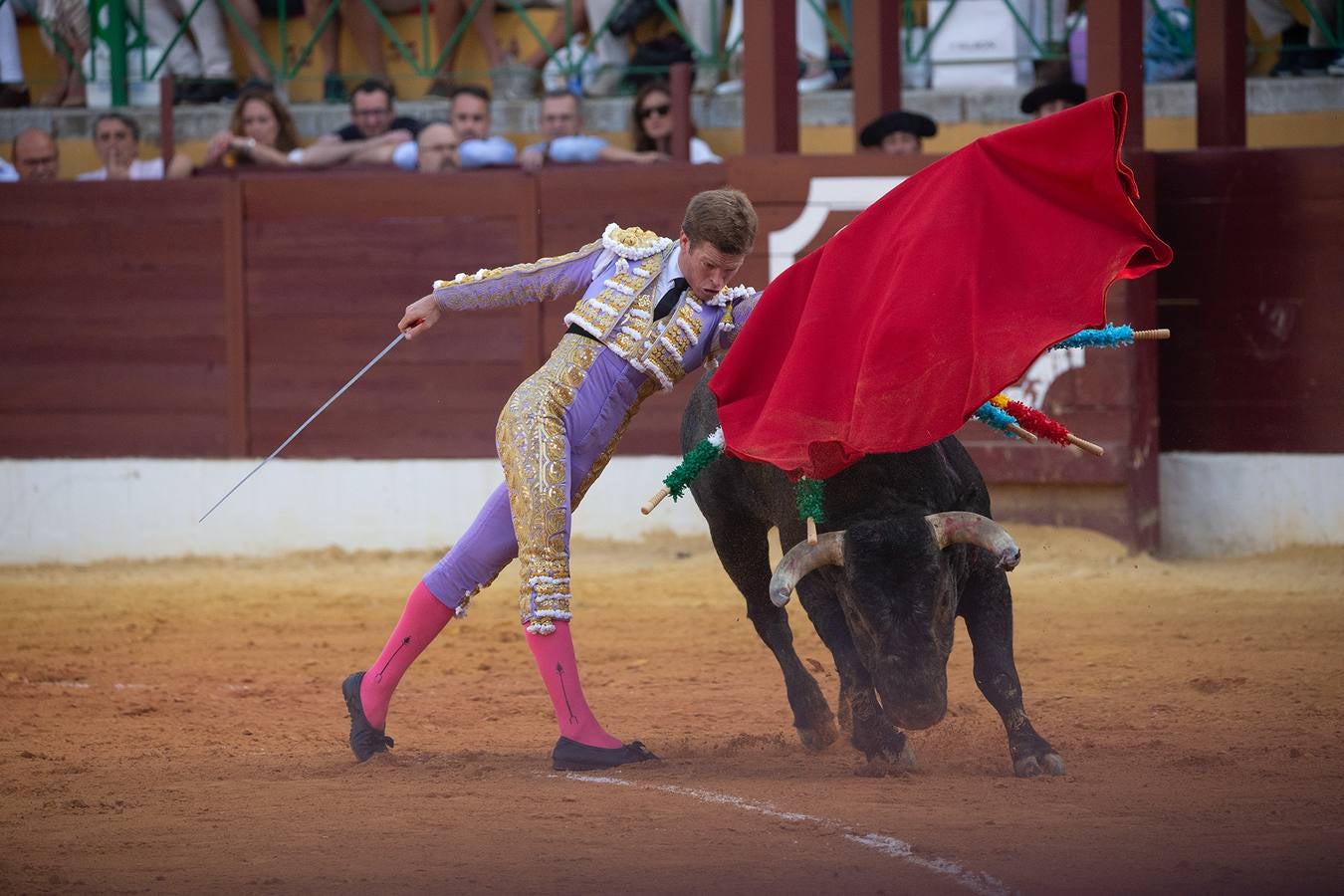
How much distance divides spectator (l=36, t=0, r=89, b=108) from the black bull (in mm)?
7177

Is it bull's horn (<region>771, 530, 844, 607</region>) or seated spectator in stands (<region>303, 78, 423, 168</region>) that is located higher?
seated spectator in stands (<region>303, 78, 423, 168</region>)

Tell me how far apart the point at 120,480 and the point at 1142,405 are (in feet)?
15.6

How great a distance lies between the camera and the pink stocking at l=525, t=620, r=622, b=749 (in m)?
3.91

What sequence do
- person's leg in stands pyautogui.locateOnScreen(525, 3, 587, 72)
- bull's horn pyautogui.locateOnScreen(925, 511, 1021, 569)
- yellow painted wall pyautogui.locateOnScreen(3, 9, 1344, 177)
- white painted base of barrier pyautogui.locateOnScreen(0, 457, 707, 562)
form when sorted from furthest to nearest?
person's leg in stands pyautogui.locateOnScreen(525, 3, 587, 72), yellow painted wall pyautogui.locateOnScreen(3, 9, 1344, 177), white painted base of barrier pyautogui.locateOnScreen(0, 457, 707, 562), bull's horn pyautogui.locateOnScreen(925, 511, 1021, 569)

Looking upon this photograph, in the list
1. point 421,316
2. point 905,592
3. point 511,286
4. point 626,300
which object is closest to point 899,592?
point 905,592

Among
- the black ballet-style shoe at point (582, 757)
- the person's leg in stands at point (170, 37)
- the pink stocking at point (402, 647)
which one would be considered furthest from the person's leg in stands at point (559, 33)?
the black ballet-style shoe at point (582, 757)

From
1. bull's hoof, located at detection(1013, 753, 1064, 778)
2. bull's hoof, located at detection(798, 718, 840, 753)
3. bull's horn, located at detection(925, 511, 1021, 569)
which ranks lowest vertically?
bull's hoof, located at detection(798, 718, 840, 753)

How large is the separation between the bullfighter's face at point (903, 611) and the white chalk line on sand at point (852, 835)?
1.01ft

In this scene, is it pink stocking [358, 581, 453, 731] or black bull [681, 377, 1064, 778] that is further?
pink stocking [358, 581, 453, 731]

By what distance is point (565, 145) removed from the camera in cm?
846

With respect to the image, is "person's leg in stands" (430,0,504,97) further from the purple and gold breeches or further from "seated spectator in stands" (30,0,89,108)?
the purple and gold breeches

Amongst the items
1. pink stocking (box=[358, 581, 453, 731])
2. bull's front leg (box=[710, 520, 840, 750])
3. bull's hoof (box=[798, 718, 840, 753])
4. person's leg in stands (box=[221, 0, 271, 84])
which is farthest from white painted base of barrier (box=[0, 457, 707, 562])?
pink stocking (box=[358, 581, 453, 731])

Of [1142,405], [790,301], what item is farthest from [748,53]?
[790,301]

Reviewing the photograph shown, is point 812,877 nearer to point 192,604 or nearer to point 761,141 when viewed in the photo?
point 192,604
